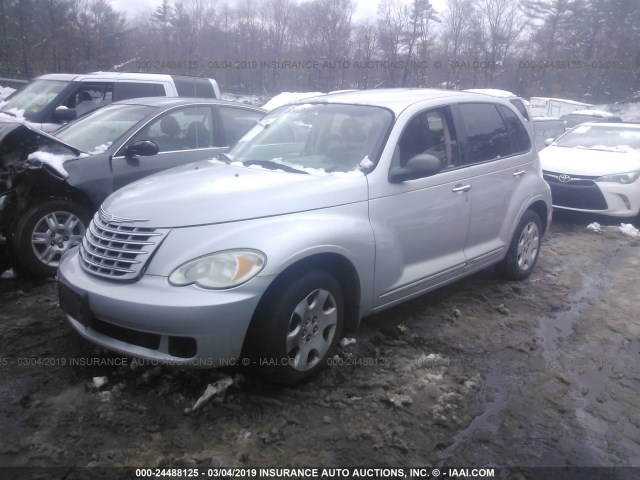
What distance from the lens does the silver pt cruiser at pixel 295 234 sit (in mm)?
2836

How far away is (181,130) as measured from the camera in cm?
580

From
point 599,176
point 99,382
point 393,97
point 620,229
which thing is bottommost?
point 620,229

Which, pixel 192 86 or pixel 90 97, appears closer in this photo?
pixel 90 97

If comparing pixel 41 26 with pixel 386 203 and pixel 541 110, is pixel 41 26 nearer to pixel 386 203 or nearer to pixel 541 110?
pixel 541 110

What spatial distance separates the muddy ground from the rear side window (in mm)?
6088

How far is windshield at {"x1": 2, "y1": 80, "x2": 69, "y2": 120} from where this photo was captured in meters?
8.26

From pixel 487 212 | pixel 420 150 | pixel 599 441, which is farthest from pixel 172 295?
pixel 487 212

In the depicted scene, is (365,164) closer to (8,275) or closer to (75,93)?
(8,275)

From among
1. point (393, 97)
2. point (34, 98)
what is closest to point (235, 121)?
point (393, 97)

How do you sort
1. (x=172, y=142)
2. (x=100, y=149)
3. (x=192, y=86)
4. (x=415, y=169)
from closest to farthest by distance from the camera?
1. (x=415, y=169)
2. (x=100, y=149)
3. (x=172, y=142)
4. (x=192, y=86)

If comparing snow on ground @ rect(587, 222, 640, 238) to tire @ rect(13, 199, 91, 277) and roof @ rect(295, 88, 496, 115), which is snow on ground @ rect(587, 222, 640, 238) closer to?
roof @ rect(295, 88, 496, 115)

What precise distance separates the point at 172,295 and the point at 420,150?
219cm

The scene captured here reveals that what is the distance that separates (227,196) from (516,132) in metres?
3.27

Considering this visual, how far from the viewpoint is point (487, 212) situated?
460cm
